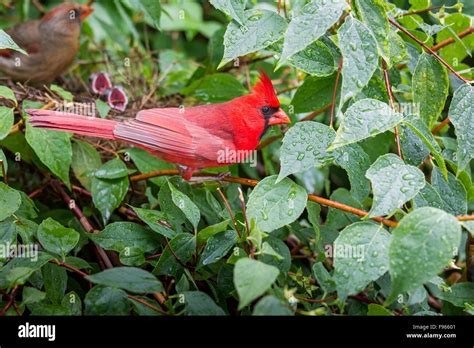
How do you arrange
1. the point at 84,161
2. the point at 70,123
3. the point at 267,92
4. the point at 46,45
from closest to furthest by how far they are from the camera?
1. the point at 70,123
2. the point at 267,92
3. the point at 84,161
4. the point at 46,45

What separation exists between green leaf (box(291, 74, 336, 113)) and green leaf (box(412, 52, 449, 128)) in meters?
0.32

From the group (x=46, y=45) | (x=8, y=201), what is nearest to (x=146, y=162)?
(x=8, y=201)

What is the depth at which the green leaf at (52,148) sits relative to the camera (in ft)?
5.58

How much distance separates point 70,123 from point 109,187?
25 centimetres

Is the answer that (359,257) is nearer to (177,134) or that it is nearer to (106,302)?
(106,302)

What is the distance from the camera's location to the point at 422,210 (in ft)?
3.89

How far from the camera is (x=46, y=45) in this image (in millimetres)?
2816

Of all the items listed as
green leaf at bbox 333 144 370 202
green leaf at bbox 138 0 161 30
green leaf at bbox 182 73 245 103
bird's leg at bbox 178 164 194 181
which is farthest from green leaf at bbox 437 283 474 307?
green leaf at bbox 138 0 161 30

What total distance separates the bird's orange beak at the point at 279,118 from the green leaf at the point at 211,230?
0.50 meters

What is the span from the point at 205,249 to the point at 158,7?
2.72 feet

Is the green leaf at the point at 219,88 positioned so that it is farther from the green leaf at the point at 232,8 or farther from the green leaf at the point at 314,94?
the green leaf at the point at 232,8

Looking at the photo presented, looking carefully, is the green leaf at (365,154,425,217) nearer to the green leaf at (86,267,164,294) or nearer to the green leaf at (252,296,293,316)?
the green leaf at (252,296,293,316)

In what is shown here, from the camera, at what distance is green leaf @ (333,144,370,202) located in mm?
1479
